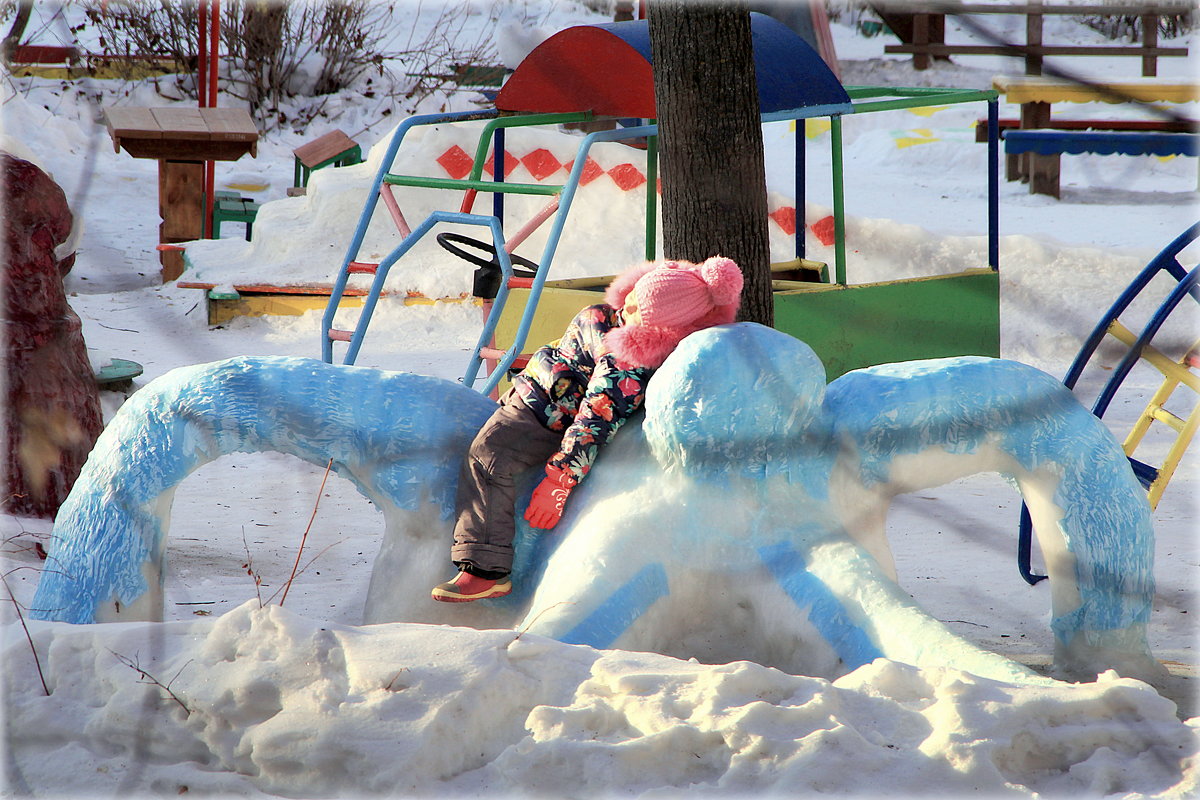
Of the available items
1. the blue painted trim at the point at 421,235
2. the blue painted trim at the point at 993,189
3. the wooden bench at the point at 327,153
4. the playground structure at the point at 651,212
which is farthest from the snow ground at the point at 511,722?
the wooden bench at the point at 327,153

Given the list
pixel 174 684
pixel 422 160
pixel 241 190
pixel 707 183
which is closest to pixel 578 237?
pixel 422 160

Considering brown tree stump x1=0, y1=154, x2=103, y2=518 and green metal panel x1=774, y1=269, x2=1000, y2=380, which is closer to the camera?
brown tree stump x1=0, y1=154, x2=103, y2=518

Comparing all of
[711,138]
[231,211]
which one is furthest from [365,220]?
[231,211]

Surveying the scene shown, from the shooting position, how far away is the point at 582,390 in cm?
318

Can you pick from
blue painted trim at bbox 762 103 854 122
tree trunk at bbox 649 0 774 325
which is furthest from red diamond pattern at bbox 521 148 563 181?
tree trunk at bbox 649 0 774 325

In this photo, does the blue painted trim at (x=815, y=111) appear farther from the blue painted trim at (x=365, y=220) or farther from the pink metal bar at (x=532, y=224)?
the blue painted trim at (x=365, y=220)

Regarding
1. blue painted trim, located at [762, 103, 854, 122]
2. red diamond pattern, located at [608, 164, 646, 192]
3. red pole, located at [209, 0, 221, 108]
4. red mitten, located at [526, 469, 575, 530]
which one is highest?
red pole, located at [209, 0, 221, 108]

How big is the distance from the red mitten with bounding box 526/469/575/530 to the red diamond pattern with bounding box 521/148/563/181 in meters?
6.42

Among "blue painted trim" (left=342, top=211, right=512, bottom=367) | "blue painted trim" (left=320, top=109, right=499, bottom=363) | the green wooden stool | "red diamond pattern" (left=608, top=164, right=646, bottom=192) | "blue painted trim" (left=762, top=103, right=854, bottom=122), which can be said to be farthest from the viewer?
the green wooden stool

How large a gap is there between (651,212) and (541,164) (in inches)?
104

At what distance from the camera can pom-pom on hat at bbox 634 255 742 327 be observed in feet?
10.00

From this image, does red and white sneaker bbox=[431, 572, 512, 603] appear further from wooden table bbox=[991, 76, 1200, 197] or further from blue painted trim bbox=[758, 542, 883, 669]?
wooden table bbox=[991, 76, 1200, 197]

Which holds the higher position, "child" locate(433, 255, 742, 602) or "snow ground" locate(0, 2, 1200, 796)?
"child" locate(433, 255, 742, 602)

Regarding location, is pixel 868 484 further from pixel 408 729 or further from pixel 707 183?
pixel 707 183
